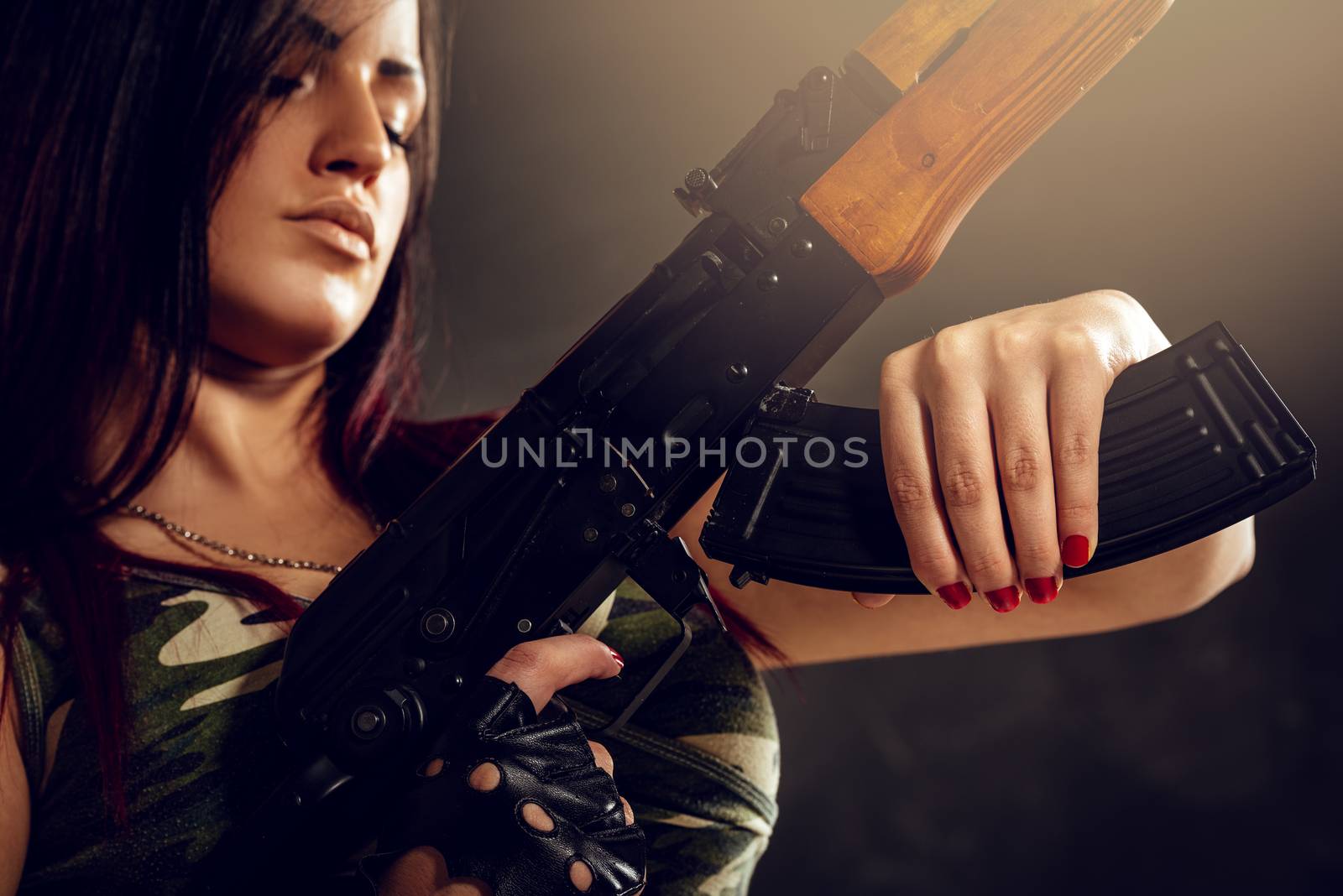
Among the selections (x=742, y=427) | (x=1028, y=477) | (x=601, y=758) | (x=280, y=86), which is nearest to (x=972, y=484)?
(x=1028, y=477)

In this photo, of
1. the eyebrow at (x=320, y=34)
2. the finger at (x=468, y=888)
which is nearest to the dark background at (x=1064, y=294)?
the eyebrow at (x=320, y=34)

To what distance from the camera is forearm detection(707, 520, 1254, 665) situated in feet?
2.10

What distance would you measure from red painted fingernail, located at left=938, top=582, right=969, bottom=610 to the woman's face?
0.50 meters

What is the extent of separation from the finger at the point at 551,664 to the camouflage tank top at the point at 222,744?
0.24 feet

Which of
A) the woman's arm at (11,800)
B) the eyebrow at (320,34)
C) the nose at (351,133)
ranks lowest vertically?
the woman's arm at (11,800)

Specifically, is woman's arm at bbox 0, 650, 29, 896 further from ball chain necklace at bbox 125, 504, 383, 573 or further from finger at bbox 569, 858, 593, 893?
finger at bbox 569, 858, 593, 893

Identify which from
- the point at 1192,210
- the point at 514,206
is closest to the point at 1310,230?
the point at 1192,210

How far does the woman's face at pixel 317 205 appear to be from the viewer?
0.65 m

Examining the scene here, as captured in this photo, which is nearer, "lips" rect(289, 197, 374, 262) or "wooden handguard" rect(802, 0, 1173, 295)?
"wooden handguard" rect(802, 0, 1173, 295)

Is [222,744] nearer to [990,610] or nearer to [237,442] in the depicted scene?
[237,442]

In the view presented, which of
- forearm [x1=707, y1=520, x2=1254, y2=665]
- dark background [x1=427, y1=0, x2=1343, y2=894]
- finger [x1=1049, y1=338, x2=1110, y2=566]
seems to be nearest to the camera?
finger [x1=1049, y1=338, x2=1110, y2=566]

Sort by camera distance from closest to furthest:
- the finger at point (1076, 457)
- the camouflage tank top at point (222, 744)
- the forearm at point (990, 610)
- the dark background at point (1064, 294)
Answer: the finger at point (1076, 457) → the camouflage tank top at point (222, 744) → the forearm at point (990, 610) → the dark background at point (1064, 294)

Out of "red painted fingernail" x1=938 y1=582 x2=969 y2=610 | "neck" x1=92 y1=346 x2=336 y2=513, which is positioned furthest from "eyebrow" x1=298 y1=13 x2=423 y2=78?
"red painted fingernail" x1=938 y1=582 x2=969 y2=610

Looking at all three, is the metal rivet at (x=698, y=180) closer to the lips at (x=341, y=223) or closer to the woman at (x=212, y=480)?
the woman at (x=212, y=480)
